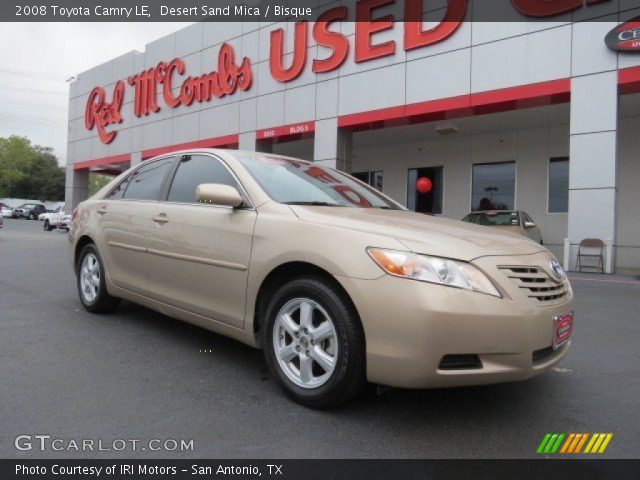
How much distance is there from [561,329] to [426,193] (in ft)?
54.2

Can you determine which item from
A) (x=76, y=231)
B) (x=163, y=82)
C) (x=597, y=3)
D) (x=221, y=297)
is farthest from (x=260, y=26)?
(x=221, y=297)

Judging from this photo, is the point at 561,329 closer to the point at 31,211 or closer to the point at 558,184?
the point at 558,184

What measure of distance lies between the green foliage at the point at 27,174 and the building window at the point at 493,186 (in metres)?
65.3

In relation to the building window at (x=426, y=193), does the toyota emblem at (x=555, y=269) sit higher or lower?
lower

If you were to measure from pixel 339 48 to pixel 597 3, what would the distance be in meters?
7.14

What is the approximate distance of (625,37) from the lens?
10.4 m

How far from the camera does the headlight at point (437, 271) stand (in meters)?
2.31

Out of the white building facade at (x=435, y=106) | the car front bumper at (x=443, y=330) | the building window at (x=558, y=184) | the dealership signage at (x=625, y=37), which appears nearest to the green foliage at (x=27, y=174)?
the white building facade at (x=435, y=106)

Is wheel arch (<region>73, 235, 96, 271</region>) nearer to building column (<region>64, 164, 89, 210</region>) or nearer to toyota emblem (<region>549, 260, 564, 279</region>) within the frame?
toyota emblem (<region>549, 260, 564, 279</region>)

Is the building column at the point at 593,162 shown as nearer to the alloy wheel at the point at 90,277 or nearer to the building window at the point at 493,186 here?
the building window at the point at 493,186

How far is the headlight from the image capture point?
2307 millimetres

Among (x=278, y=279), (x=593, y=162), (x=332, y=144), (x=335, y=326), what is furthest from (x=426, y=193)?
(x=335, y=326)
